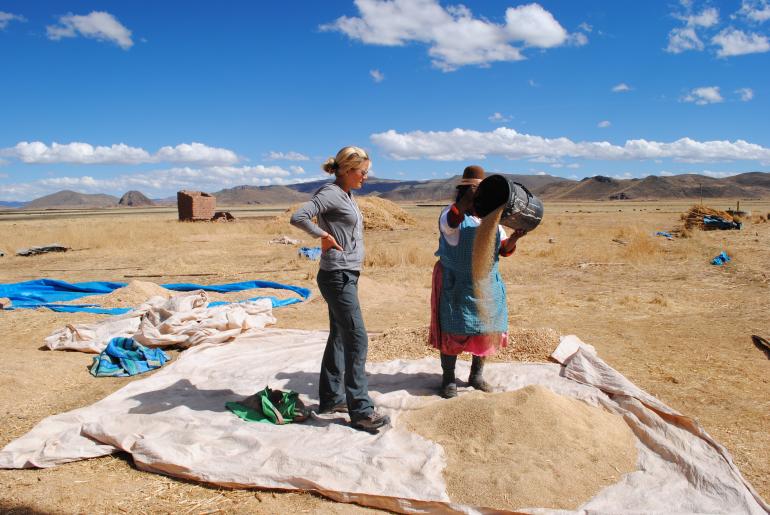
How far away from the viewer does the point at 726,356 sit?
447 centimetres

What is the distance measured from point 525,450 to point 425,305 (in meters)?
4.35

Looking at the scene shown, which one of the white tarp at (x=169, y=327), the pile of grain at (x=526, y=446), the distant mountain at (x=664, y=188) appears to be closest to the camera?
the pile of grain at (x=526, y=446)

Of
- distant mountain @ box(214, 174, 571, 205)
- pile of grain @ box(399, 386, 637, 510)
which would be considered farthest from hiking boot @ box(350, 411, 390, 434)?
distant mountain @ box(214, 174, 571, 205)

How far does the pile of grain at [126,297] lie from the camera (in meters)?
6.60

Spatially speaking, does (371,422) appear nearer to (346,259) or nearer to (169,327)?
(346,259)

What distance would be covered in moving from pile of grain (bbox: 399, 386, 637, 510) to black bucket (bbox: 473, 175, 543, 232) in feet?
2.88

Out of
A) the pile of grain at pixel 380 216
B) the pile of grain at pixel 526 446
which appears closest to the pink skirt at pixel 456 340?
the pile of grain at pixel 526 446

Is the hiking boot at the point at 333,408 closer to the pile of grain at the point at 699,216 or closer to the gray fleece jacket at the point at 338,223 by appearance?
the gray fleece jacket at the point at 338,223

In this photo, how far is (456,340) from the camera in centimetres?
326

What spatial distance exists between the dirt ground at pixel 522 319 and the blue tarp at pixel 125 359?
0.11 meters

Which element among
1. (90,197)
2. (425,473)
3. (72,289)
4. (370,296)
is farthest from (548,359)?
(90,197)

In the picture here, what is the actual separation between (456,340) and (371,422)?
0.69 metres

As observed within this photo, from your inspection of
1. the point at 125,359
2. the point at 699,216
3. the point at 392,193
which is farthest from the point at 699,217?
the point at 392,193

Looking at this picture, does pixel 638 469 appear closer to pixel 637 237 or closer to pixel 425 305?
pixel 425 305
